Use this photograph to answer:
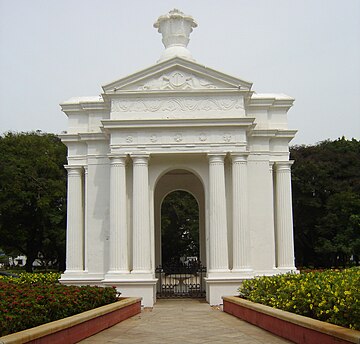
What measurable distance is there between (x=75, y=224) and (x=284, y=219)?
972cm

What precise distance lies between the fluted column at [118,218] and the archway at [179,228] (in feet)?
13.7

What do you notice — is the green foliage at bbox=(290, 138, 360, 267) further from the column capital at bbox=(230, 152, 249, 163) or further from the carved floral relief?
the carved floral relief

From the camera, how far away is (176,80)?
24.7m

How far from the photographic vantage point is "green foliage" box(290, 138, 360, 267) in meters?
41.4

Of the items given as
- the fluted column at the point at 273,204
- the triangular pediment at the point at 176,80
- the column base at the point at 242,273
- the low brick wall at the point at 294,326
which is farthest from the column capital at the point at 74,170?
the low brick wall at the point at 294,326

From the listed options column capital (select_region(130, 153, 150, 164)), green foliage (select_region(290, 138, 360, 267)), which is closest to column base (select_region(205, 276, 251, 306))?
column capital (select_region(130, 153, 150, 164))

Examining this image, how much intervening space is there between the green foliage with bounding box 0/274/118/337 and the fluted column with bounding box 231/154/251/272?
755 centimetres

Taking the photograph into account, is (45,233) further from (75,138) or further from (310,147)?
(310,147)

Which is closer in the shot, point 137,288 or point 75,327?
point 75,327

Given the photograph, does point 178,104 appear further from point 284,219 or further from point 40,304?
point 40,304

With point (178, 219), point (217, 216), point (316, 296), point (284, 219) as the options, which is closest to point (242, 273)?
point (217, 216)

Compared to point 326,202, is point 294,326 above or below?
below

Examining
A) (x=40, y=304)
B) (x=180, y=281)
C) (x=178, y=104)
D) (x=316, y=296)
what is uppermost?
(x=178, y=104)

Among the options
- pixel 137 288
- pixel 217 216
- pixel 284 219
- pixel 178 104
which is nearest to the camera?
pixel 137 288
